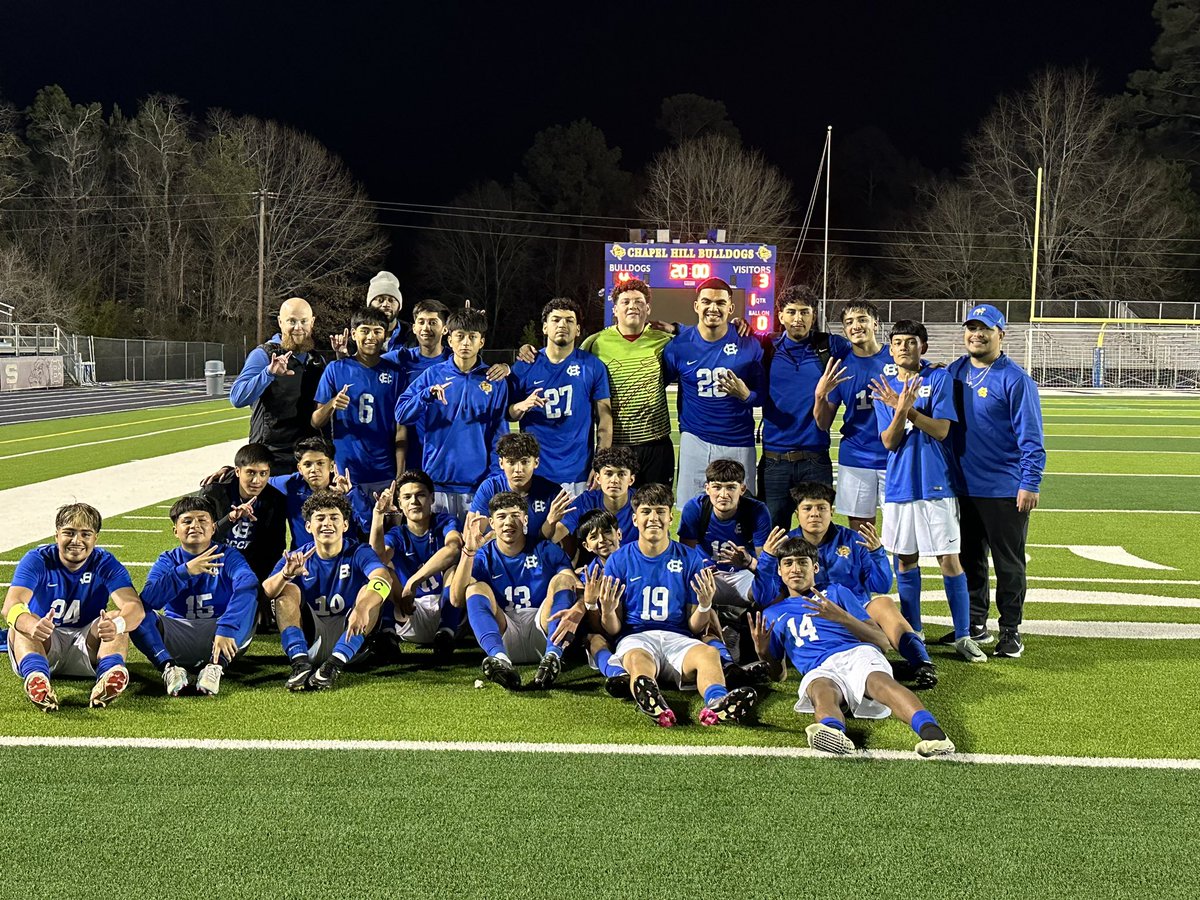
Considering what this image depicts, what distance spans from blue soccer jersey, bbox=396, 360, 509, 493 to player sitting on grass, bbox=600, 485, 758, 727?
1.36 meters

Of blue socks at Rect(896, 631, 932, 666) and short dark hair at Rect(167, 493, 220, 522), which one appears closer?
blue socks at Rect(896, 631, 932, 666)

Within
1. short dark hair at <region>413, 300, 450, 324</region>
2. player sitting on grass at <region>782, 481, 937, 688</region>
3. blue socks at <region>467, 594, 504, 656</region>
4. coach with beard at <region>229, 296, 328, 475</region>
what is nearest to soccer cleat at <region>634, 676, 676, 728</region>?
blue socks at <region>467, 594, 504, 656</region>

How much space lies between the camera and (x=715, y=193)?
57531mm

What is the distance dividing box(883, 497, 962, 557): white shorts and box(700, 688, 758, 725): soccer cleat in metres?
1.66

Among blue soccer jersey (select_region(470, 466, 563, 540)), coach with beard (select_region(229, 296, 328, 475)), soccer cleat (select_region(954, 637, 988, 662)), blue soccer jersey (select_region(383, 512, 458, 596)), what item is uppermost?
coach with beard (select_region(229, 296, 328, 475))

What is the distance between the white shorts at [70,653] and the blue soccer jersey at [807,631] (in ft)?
10.8

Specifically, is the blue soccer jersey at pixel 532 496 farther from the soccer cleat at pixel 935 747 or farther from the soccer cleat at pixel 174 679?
the soccer cleat at pixel 935 747

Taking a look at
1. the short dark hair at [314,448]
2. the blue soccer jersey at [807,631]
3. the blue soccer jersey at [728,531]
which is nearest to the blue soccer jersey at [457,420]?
the short dark hair at [314,448]

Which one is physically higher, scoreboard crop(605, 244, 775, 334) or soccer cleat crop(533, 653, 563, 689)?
scoreboard crop(605, 244, 775, 334)

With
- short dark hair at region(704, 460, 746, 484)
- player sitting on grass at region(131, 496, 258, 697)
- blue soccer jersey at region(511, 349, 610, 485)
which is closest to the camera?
player sitting on grass at region(131, 496, 258, 697)

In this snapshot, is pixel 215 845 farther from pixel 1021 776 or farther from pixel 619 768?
pixel 1021 776

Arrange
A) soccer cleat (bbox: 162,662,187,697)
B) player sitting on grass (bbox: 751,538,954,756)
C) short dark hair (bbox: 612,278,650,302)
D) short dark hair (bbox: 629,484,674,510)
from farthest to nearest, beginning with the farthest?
short dark hair (bbox: 612,278,650,302), short dark hair (bbox: 629,484,674,510), soccer cleat (bbox: 162,662,187,697), player sitting on grass (bbox: 751,538,954,756)

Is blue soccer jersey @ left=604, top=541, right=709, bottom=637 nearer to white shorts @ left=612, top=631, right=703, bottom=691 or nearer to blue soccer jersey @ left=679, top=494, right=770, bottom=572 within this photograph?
white shorts @ left=612, top=631, right=703, bottom=691

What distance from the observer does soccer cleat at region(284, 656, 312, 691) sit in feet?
17.4
